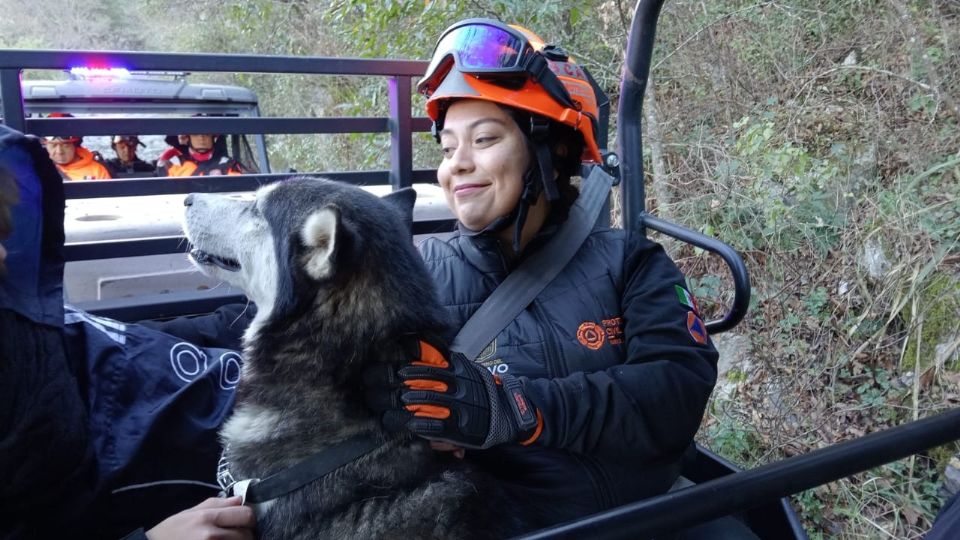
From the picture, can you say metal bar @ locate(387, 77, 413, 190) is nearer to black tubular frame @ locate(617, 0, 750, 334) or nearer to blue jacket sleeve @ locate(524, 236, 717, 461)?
black tubular frame @ locate(617, 0, 750, 334)

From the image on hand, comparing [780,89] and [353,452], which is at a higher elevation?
[780,89]

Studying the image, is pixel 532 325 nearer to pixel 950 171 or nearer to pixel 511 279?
pixel 511 279

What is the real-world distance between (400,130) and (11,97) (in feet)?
5.34

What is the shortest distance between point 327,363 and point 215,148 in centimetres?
714

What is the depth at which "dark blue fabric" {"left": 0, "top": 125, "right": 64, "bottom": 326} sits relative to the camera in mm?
1718

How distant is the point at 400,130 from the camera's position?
3.45m

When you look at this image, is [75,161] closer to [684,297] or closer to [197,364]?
[197,364]

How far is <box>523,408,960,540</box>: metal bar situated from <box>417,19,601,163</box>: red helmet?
1.44 m

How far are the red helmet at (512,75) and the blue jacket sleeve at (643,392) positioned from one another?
28.1 inches

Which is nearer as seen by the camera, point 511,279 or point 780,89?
point 511,279

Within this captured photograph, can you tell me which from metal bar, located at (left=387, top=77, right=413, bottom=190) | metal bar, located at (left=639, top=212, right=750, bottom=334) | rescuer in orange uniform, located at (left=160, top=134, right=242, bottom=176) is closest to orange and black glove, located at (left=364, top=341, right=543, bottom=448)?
metal bar, located at (left=639, top=212, right=750, bottom=334)

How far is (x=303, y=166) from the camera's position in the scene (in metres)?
12.3

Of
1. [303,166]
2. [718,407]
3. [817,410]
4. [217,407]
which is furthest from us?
[303,166]

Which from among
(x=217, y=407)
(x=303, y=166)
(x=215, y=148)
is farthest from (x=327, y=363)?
(x=303, y=166)
